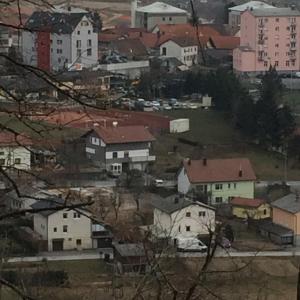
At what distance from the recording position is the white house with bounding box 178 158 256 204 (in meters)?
6.41

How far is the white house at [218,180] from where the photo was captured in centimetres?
641

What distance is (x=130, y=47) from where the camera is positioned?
1073cm

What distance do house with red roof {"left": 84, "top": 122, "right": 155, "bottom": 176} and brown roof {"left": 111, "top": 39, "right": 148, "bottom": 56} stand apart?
3699 millimetres

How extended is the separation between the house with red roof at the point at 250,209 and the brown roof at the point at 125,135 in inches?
41.5

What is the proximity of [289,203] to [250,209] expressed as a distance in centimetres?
24

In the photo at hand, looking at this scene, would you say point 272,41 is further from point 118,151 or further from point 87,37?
point 118,151

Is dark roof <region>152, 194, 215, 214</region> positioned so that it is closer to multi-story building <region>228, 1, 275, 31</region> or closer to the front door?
the front door

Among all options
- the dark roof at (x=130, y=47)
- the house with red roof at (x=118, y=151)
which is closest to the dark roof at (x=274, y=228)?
the house with red roof at (x=118, y=151)

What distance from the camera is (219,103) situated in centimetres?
833

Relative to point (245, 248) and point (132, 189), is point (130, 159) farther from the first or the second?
point (245, 248)

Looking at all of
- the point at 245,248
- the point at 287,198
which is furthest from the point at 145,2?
the point at 245,248

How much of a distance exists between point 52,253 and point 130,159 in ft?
5.97

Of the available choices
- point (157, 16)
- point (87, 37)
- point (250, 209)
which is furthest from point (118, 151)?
point (157, 16)

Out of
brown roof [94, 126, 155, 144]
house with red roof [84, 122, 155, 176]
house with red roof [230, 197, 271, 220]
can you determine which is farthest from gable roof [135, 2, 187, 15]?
house with red roof [230, 197, 271, 220]
